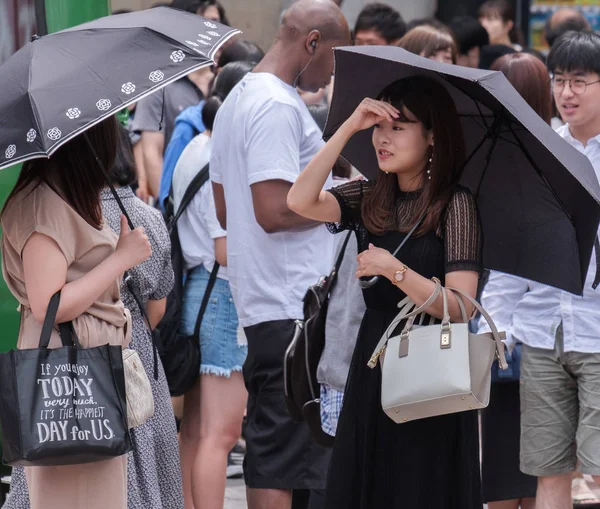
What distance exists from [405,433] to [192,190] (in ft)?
6.52

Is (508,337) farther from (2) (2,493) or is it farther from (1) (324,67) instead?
(2) (2,493)

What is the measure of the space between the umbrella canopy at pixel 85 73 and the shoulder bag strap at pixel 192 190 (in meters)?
1.65

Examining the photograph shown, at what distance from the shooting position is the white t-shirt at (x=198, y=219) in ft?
17.2

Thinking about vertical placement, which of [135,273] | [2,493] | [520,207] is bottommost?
[2,493]

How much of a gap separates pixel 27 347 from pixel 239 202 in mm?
1398

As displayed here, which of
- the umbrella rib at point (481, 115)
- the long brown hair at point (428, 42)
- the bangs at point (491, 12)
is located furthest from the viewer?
the bangs at point (491, 12)

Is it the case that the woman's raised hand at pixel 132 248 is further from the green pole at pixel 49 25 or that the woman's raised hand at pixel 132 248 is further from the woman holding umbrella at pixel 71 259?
the green pole at pixel 49 25

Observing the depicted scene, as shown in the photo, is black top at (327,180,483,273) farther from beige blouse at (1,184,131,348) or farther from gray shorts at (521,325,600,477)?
gray shorts at (521,325,600,477)

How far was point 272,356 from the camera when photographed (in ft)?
15.3

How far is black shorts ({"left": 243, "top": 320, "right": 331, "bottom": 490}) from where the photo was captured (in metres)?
4.68

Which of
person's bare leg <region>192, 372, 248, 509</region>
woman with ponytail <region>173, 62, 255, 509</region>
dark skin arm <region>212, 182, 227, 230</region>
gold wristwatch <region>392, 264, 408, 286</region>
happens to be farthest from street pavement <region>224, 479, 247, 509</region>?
gold wristwatch <region>392, 264, 408, 286</region>

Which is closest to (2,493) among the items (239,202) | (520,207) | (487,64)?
(239,202)

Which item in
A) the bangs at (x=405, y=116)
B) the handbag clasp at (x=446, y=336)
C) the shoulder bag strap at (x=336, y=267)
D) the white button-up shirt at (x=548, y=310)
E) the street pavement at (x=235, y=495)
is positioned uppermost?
the bangs at (x=405, y=116)

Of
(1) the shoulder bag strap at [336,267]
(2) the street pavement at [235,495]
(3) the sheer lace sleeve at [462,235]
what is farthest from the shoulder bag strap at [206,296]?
(3) the sheer lace sleeve at [462,235]
